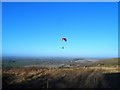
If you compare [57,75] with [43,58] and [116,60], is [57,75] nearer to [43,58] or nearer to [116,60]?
[116,60]

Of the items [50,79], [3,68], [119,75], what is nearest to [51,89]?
[50,79]

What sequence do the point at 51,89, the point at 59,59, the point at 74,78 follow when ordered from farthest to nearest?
the point at 59,59
the point at 74,78
the point at 51,89

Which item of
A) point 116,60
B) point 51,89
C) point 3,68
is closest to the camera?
point 51,89

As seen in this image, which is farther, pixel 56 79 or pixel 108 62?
pixel 108 62

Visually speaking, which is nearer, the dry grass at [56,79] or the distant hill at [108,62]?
the dry grass at [56,79]

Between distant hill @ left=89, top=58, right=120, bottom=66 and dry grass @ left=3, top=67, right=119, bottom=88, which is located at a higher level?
distant hill @ left=89, top=58, right=120, bottom=66

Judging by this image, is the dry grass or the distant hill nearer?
the dry grass

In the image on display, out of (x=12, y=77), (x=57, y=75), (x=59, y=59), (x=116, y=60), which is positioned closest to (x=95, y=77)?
(x=57, y=75)

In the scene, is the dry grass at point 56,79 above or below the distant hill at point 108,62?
below

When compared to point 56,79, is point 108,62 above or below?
above

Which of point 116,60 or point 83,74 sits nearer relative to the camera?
point 83,74
